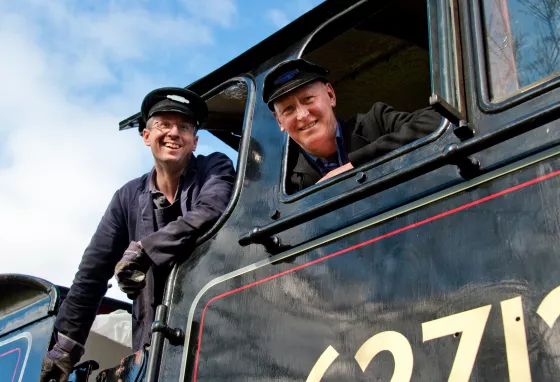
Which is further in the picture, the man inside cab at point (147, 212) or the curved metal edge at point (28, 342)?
the curved metal edge at point (28, 342)

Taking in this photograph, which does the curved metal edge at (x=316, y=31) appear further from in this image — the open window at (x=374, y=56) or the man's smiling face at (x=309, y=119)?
the man's smiling face at (x=309, y=119)

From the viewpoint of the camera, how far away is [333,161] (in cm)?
247

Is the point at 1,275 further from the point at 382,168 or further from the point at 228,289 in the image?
the point at 382,168

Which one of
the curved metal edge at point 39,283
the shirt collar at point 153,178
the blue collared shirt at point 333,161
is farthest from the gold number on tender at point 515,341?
the curved metal edge at point 39,283

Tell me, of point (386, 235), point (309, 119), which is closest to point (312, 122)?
point (309, 119)

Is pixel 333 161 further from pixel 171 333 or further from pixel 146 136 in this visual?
pixel 146 136

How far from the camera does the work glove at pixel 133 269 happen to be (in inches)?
102

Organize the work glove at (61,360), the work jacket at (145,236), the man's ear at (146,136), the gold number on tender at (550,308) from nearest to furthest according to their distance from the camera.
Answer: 1. the gold number on tender at (550,308)
2. the work jacket at (145,236)
3. the work glove at (61,360)
4. the man's ear at (146,136)

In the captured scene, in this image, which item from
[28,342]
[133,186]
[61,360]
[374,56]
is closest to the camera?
[61,360]

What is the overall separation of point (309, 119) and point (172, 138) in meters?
0.79

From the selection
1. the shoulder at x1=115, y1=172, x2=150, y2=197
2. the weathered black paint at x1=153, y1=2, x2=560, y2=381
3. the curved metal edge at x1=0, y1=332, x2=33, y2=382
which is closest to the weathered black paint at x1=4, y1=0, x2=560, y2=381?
the weathered black paint at x1=153, y1=2, x2=560, y2=381

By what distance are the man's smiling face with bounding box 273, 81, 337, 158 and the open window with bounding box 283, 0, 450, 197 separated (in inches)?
2.7

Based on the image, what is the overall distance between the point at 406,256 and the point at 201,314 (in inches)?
32.4

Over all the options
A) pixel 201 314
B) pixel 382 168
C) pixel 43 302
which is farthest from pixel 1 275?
pixel 382 168
